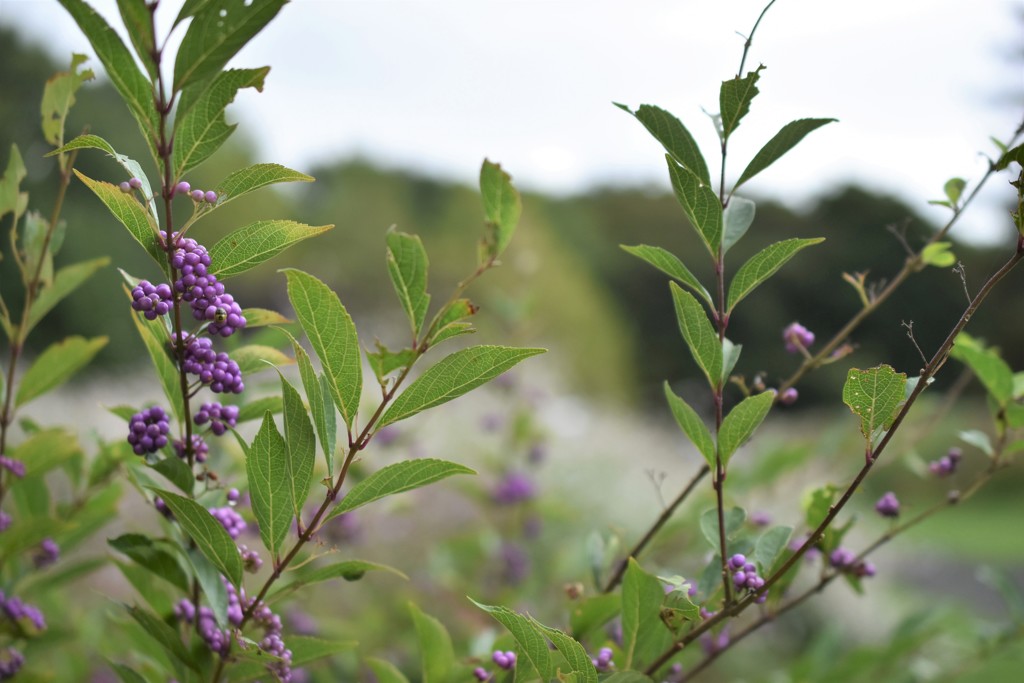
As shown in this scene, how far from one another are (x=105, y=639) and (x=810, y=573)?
3.73 metres

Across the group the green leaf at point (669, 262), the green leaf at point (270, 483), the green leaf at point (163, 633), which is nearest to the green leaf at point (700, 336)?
the green leaf at point (669, 262)

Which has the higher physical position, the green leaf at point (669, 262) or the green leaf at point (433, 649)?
the green leaf at point (669, 262)

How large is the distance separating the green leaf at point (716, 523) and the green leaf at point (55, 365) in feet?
1.51

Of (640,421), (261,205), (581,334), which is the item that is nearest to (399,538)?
(640,421)

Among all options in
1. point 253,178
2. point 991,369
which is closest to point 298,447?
point 253,178

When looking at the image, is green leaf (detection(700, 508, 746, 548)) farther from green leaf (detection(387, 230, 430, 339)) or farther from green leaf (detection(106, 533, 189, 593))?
green leaf (detection(106, 533, 189, 593))

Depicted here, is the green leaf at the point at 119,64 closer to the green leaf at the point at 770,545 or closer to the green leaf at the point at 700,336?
the green leaf at the point at 700,336

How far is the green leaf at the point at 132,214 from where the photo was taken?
1.20 feet

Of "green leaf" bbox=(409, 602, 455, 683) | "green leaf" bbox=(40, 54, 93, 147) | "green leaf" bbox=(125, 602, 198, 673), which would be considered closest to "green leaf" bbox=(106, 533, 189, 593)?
"green leaf" bbox=(125, 602, 198, 673)

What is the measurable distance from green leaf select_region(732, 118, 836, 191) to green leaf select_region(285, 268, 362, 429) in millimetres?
213

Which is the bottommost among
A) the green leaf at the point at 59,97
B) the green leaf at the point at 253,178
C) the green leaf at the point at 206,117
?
the green leaf at the point at 253,178

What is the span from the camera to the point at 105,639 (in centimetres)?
81

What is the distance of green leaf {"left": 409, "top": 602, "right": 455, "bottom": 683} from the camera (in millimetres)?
489

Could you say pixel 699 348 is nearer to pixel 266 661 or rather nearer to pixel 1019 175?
pixel 1019 175
